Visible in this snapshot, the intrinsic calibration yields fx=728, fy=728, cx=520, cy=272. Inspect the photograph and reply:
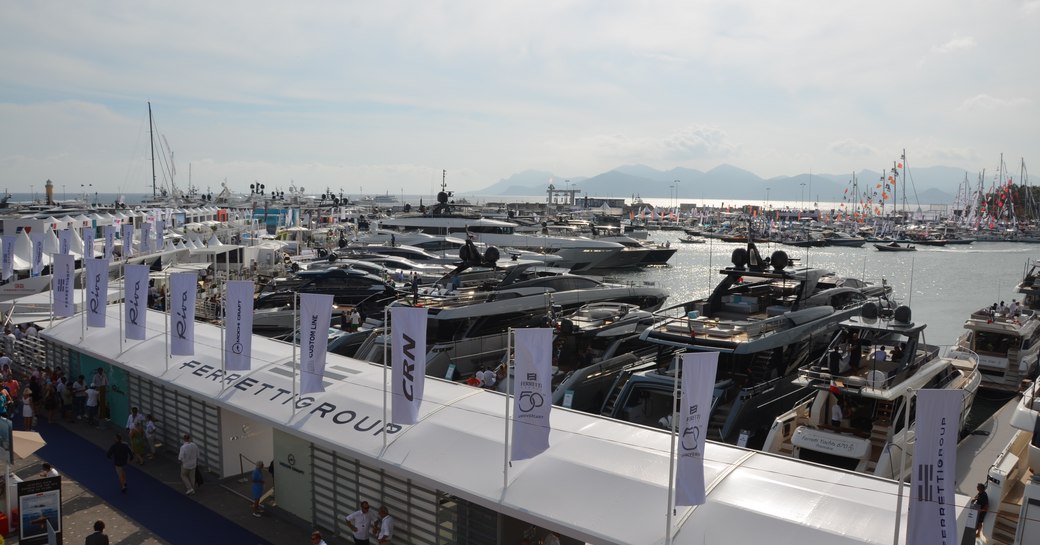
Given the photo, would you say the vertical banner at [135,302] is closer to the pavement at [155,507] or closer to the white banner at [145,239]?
the pavement at [155,507]

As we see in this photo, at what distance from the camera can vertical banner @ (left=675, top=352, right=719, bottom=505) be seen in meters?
8.59

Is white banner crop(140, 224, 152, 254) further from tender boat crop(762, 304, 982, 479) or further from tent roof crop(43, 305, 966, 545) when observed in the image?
tender boat crop(762, 304, 982, 479)

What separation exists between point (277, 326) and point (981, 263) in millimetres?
82232

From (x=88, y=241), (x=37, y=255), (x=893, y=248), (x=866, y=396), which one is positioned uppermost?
(x=88, y=241)

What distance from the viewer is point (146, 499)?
46.9ft

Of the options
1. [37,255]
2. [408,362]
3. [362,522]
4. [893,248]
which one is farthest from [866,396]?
[893,248]

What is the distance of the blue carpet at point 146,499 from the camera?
12875 millimetres

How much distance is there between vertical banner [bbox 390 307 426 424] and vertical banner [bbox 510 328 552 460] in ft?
6.69

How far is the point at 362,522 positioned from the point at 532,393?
388 centimetres

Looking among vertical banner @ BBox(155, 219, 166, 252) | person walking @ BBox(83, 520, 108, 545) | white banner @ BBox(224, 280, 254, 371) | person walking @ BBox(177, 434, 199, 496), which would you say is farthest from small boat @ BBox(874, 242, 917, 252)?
person walking @ BBox(83, 520, 108, 545)

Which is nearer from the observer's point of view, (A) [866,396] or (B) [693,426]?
(B) [693,426]

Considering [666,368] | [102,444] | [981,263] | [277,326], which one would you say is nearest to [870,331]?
[666,368]

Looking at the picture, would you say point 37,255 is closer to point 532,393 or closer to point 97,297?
point 97,297

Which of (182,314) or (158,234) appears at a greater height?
(158,234)
